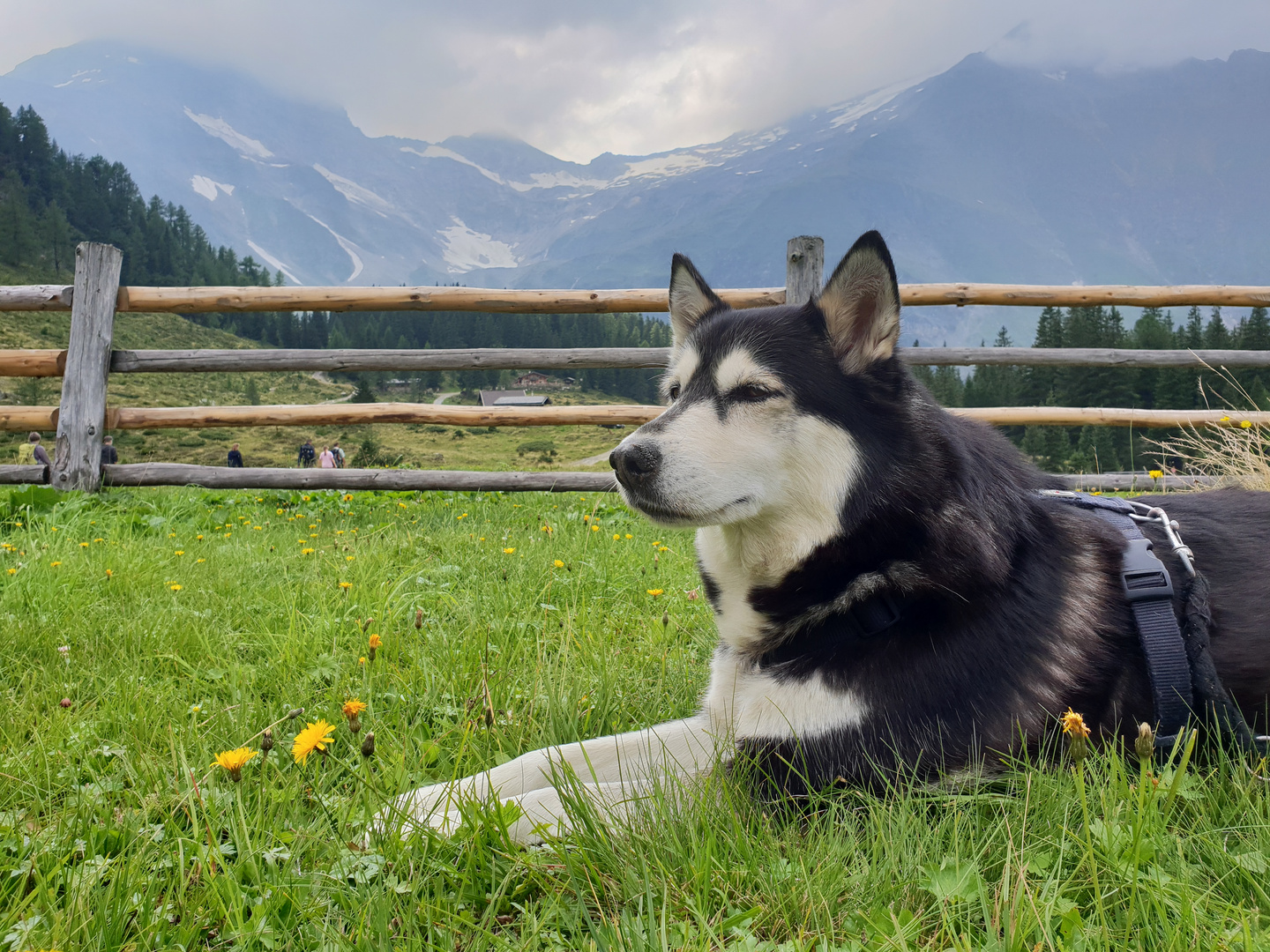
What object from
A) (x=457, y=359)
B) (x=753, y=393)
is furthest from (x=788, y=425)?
(x=457, y=359)

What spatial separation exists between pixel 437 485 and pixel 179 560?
2579mm

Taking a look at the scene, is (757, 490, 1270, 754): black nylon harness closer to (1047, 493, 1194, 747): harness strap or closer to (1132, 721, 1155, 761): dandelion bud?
(1047, 493, 1194, 747): harness strap

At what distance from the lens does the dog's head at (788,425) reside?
1762 millimetres

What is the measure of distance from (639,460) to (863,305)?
0.72 meters

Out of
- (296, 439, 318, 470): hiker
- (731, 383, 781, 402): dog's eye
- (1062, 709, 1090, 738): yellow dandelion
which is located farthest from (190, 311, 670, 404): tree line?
(1062, 709, 1090, 738): yellow dandelion

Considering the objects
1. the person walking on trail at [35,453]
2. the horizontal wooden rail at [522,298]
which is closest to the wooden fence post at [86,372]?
the horizontal wooden rail at [522,298]

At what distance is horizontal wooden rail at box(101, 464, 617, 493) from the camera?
5.85 m

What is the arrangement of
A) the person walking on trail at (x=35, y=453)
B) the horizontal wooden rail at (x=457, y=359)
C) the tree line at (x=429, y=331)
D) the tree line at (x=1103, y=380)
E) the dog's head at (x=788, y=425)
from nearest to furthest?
the dog's head at (x=788, y=425) < the horizontal wooden rail at (x=457, y=359) < the person walking on trail at (x=35, y=453) < the tree line at (x=1103, y=380) < the tree line at (x=429, y=331)

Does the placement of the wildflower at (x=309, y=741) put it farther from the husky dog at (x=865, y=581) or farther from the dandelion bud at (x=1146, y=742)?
the dandelion bud at (x=1146, y=742)

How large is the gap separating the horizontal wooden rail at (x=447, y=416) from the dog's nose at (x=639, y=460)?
12.9 ft

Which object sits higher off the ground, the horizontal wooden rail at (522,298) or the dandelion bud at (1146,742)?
the horizontal wooden rail at (522,298)

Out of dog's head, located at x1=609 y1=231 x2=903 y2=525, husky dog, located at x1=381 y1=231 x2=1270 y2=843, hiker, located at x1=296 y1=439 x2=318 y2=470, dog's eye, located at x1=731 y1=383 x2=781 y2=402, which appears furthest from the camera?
hiker, located at x1=296 y1=439 x2=318 y2=470

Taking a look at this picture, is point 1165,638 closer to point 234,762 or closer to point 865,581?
point 865,581

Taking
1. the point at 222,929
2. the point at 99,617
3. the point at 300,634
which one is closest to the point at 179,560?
the point at 99,617
